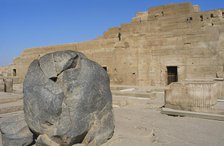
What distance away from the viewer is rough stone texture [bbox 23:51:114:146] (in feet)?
12.5

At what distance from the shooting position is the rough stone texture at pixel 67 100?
379 cm

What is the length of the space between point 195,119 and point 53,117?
14.2ft

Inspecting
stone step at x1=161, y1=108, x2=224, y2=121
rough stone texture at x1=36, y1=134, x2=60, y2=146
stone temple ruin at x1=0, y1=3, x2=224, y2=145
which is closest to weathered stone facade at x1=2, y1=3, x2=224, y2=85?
stone temple ruin at x1=0, y1=3, x2=224, y2=145

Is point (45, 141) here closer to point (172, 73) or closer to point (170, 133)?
point (170, 133)

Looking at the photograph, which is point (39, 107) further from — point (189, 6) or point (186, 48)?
point (189, 6)

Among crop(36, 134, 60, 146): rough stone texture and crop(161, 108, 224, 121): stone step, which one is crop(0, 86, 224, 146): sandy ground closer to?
crop(161, 108, 224, 121): stone step

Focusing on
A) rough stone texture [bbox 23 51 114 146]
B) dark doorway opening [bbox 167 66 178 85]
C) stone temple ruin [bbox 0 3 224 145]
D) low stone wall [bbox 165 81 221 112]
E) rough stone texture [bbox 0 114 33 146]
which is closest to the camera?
rough stone texture [bbox 23 51 114 146]

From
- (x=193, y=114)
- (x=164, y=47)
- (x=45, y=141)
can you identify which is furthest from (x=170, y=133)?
(x=164, y=47)

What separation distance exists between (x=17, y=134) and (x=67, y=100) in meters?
1.41

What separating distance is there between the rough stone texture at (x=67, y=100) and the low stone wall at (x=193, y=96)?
353 centimetres

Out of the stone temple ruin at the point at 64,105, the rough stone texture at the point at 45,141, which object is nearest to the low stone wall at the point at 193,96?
the stone temple ruin at the point at 64,105

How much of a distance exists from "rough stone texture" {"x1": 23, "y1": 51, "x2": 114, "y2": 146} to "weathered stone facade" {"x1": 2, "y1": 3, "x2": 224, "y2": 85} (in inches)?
439

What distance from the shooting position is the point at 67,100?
151 inches

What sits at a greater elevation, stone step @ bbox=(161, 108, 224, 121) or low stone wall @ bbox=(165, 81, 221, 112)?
low stone wall @ bbox=(165, 81, 221, 112)
